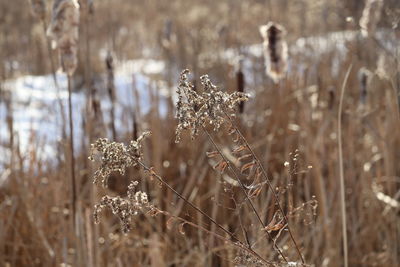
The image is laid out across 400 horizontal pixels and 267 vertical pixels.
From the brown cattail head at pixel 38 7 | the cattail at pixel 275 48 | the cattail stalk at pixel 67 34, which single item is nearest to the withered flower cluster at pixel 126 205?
the cattail stalk at pixel 67 34

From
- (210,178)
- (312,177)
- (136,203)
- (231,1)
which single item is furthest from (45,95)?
(136,203)

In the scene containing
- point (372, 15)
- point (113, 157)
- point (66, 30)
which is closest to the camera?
point (113, 157)

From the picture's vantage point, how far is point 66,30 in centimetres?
134

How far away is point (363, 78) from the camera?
211cm

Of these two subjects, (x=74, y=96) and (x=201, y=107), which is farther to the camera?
(x=74, y=96)

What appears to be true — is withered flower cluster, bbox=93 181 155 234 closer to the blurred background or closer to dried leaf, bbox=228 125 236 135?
dried leaf, bbox=228 125 236 135

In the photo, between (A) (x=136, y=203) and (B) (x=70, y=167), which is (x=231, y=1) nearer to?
(B) (x=70, y=167)

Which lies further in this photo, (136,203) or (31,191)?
(31,191)

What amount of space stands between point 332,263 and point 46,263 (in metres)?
0.83

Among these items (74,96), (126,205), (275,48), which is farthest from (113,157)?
(74,96)

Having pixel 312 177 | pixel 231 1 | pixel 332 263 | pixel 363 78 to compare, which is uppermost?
pixel 231 1

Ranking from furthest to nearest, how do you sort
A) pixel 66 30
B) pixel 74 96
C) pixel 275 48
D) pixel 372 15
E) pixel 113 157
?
pixel 74 96, pixel 275 48, pixel 372 15, pixel 66 30, pixel 113 157

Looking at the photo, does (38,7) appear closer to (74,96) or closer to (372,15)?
(372,15)

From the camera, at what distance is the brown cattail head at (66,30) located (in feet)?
4.32
